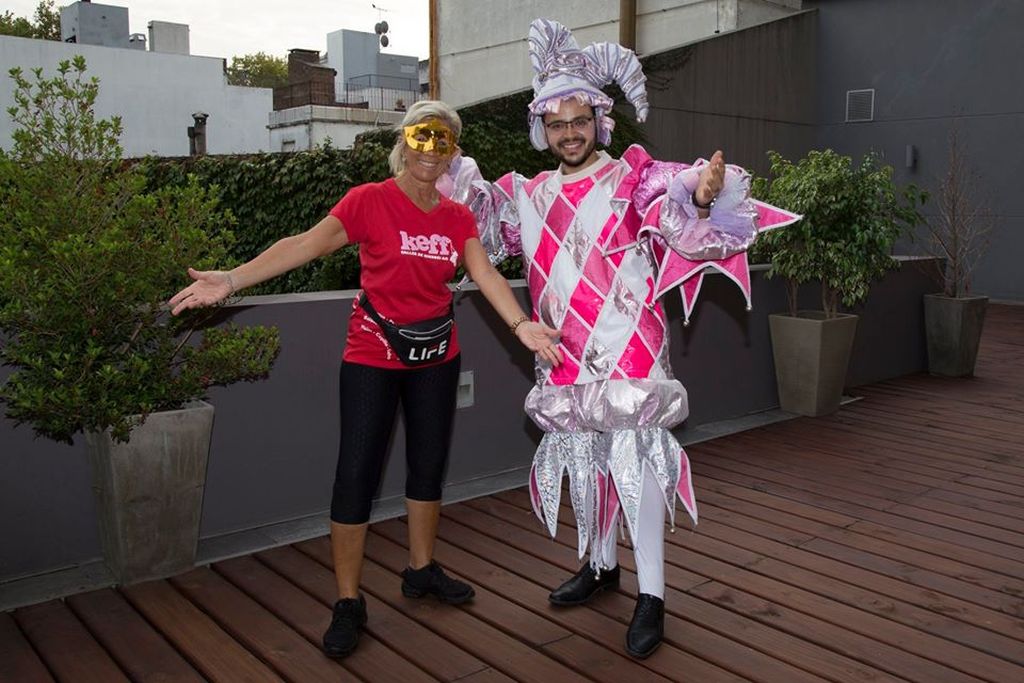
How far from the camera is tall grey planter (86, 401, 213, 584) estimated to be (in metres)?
3.00

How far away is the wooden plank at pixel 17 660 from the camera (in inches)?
99.1

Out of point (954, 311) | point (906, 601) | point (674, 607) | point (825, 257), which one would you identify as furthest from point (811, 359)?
point (674, 607)

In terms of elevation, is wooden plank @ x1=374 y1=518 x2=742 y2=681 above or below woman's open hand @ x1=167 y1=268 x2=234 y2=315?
below

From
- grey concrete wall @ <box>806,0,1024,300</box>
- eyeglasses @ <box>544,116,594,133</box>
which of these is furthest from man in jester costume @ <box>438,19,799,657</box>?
grey concrete wall @ <box>806,0,1024,300</box>

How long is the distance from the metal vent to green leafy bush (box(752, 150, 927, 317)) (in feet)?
23.3

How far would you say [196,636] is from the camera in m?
2.77

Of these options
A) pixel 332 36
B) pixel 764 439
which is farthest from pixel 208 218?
pixel 332 36

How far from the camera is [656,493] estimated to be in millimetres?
2768

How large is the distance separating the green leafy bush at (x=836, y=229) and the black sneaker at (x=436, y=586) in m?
3.21

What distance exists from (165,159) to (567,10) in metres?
6.59

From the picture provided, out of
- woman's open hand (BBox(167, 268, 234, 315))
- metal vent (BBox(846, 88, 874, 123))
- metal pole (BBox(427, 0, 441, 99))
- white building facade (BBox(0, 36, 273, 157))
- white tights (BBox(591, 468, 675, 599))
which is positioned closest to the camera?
woman's open hand (BBox(167, 268, 234, 315))

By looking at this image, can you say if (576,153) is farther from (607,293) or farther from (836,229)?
(836,229)

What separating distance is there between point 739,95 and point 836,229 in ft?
23.8

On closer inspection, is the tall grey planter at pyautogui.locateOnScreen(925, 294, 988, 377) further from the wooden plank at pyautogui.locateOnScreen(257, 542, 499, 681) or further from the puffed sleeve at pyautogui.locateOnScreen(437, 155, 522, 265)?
the wooden plank at pyautogui.locateOnScreen(257, 542, 499, 681)
